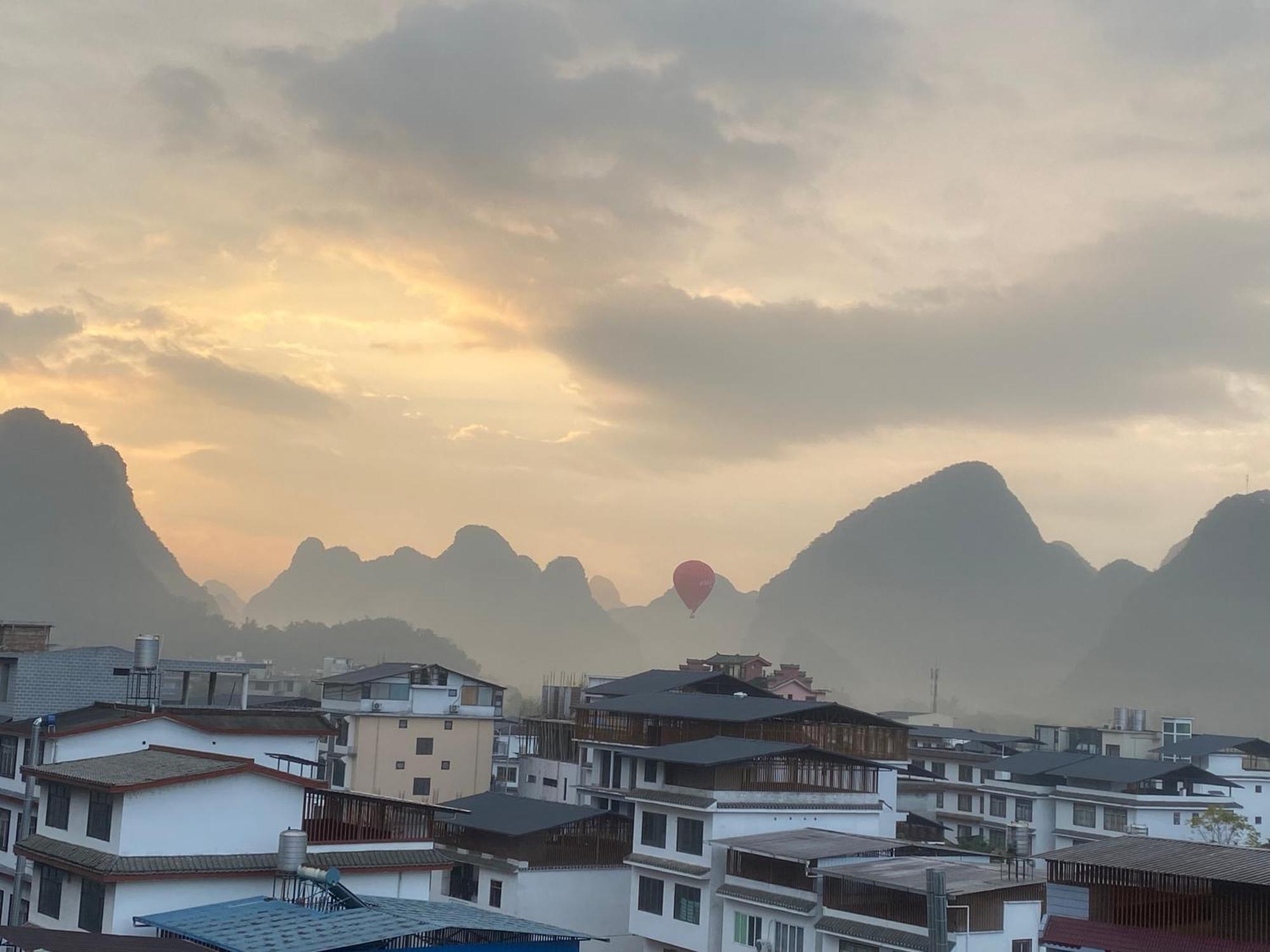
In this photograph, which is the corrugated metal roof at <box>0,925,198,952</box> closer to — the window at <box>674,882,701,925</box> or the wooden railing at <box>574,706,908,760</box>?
the window at <box>674,882,701,925</box>

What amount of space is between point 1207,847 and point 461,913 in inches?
627

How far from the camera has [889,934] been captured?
33688 mm

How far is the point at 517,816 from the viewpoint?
2029 inches

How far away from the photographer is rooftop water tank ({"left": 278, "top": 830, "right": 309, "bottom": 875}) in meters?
27.3

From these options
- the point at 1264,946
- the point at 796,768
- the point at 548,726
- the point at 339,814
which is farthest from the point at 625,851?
the point at 1264,946

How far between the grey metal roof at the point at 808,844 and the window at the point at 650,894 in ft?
12.7

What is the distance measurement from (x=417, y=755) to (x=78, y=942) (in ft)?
159

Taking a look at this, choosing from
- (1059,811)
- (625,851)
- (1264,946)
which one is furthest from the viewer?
(1059,811)

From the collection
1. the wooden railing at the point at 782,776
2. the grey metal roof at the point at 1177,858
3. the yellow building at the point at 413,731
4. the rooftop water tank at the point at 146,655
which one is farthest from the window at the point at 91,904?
the yellow building at the point at 413,731

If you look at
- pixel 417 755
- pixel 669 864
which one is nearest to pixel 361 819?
pixel 669 864

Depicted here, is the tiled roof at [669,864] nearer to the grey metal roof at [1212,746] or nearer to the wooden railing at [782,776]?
the wooden railing at [782,776]

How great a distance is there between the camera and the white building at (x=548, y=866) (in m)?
48.7

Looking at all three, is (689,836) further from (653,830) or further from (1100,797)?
(1100,797)

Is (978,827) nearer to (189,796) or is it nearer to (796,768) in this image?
(796,768)
